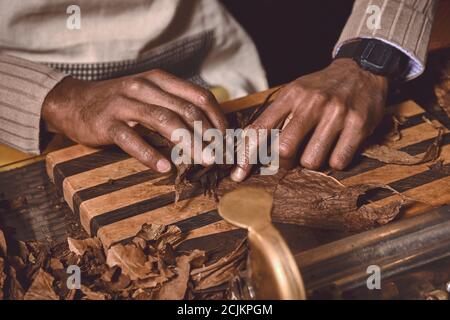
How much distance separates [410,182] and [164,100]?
22.5 inches

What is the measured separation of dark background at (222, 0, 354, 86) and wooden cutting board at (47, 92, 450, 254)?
1076mm

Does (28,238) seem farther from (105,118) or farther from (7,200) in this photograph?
(105,118)

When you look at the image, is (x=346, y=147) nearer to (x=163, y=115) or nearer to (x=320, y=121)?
(x=320, y=121)

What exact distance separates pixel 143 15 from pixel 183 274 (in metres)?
0.82

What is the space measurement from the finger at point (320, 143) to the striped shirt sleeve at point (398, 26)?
0.94ft

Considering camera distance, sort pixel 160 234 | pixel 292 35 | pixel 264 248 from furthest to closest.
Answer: pixel 292 35, pixel 160 234, pixel 264 248

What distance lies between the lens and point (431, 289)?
1177 millimetres

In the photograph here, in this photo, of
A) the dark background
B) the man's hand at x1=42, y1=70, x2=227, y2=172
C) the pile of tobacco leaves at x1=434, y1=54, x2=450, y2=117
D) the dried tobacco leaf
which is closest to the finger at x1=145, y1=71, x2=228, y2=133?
the man's hand at x1=42, y1=70, x2=227, y2=172

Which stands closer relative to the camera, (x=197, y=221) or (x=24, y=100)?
(x=197, y=221)

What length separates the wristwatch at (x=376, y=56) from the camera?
1628mm

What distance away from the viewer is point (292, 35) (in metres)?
2.65

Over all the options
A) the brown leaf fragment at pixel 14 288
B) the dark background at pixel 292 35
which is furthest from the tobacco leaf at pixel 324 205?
the dark background at pixel 292 35

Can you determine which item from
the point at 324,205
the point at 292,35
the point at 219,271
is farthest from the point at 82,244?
the point at 292,35
